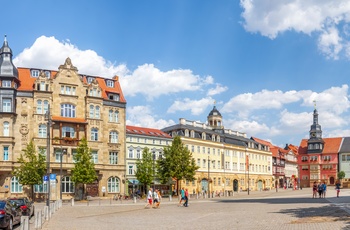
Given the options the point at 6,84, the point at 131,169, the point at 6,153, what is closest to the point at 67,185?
the point at 6,153

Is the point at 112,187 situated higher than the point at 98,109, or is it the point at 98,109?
the point at 98,109

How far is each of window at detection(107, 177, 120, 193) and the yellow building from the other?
52.7 ft

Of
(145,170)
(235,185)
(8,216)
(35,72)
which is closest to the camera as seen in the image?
(8,216)

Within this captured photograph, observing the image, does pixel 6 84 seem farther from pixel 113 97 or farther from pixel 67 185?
pixel 113 97

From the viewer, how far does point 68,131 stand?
228ft

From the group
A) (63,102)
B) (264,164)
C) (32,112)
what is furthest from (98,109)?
(264,164)

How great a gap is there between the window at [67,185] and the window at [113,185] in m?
5.92

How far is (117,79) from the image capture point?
262 ft

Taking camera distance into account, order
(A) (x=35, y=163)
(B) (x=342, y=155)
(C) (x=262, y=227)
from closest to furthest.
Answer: (C) (x=262, y=227), (A) (x=35, y=163), (B) (x=342, y=155)

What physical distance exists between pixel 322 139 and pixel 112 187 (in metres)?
92.0

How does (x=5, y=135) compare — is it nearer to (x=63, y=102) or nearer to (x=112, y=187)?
(x=63, y=102)

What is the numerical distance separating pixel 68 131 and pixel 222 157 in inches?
1651

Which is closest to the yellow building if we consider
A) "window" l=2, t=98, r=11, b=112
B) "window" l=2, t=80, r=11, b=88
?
"window" l=2, t=98, r=11, b=112

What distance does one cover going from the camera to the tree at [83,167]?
63.9 meters
